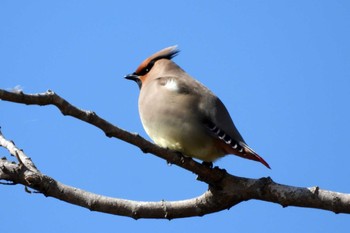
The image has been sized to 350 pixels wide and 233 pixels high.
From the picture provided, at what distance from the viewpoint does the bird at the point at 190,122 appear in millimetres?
4387

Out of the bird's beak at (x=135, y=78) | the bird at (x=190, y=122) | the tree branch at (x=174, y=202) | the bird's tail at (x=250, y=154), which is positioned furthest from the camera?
the bird's beak at (x=135, y=78)

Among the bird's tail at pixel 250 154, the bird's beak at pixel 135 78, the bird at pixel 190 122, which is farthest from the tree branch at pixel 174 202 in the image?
the bird's beak at pixel 135 78

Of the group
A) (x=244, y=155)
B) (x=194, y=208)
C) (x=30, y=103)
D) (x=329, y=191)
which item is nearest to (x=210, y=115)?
(x=244, y=155)

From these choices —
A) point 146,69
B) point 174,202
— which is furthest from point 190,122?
point 146,69

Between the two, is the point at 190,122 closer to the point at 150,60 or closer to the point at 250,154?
the point at 250,154

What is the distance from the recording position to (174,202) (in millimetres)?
3938

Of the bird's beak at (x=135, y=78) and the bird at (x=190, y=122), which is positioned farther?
the bird's beak at (x=135, y=78)

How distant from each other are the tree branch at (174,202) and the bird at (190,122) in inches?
10.3

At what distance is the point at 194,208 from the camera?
13.1 ft

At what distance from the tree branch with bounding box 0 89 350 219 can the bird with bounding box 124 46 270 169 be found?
0.86 feet

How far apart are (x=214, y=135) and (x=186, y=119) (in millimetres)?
223

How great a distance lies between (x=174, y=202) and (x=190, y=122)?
2.26 ft

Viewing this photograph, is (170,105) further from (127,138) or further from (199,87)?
(127,138)

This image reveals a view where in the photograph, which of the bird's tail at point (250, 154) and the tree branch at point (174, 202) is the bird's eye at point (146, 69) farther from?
the tree branch at point (174, 202)
